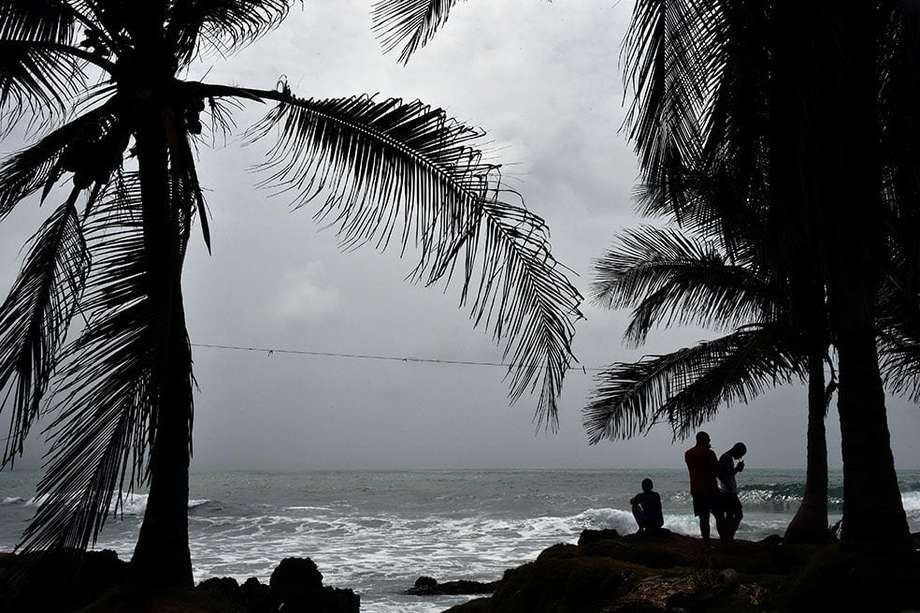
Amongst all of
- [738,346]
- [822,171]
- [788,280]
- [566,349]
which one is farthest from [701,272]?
[566,349]

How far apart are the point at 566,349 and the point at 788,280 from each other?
2.79 m

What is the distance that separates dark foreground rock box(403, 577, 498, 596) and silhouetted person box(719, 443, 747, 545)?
5114 millimetres

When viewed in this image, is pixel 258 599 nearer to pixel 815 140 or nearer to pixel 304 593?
pixel 304 593

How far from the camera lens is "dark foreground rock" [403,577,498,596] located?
14758 mm

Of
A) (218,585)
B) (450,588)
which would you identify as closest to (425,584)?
(450,588)

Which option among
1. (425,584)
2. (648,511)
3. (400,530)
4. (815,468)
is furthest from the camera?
(400,530)

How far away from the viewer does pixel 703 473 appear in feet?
32.2

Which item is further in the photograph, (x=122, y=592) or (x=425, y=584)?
(x=425, y=584)

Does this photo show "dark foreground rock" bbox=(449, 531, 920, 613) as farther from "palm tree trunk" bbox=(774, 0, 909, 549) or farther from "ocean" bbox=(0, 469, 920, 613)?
"ocean" bbox=(0, 469, 920, 613)

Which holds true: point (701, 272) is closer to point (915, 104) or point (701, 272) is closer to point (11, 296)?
point (915, 104)

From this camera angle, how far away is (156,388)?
18.3 ft

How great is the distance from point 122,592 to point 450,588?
8.80 metres

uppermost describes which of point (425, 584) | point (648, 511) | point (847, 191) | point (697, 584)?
point (847, 191)

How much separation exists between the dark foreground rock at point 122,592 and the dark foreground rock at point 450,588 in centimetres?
518
